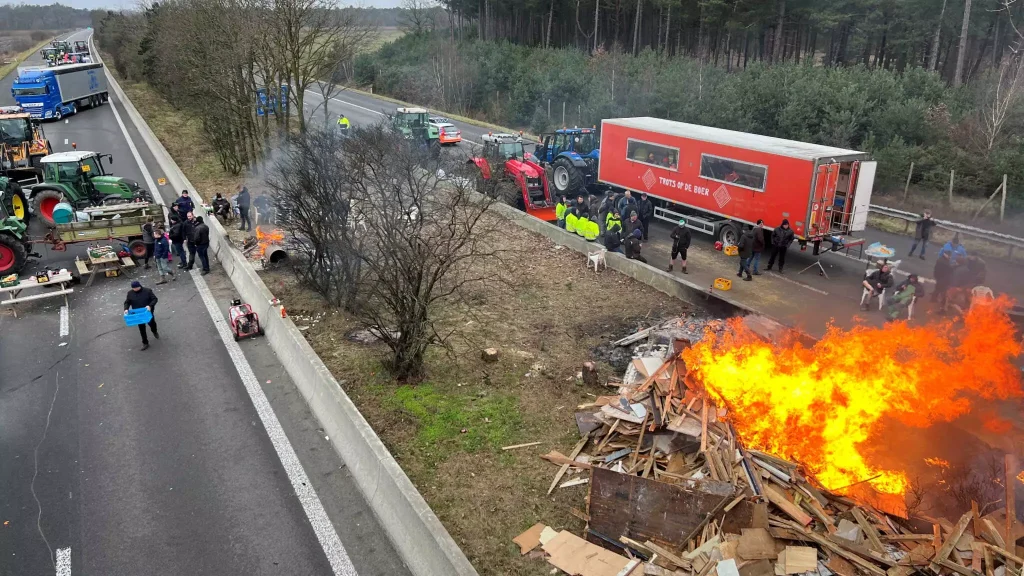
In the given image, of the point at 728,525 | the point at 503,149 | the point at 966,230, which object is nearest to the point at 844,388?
the point at 728,525

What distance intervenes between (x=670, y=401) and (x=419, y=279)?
4044 mm

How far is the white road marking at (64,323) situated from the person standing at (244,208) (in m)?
5.65

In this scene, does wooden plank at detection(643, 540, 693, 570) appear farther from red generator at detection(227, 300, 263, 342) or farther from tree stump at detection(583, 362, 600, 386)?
red generator at detection(227, 300, 263, 342)

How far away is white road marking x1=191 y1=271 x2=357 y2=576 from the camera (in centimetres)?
710

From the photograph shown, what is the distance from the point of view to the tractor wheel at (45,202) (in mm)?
19250

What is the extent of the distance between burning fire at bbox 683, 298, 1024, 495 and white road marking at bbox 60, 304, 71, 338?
11.5 meters

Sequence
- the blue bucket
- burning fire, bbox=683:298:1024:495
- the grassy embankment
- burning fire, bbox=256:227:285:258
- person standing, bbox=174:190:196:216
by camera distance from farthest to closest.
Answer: person standing, bbox=174:190:196:216
burning fire, bbox=256:227:285:258
the blue bucket
burning fire, bbox=683:298:1024:495
the grassy embankment

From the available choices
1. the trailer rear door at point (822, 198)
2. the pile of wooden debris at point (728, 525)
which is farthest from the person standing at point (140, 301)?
the trailer rear door at point (822, 198)

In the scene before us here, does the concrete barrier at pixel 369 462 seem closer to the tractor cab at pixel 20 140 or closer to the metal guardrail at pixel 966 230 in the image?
the metal guardrail at pixel 966 230

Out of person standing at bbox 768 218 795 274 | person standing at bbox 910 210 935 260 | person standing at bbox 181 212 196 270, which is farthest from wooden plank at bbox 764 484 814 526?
person standing at bbox 181 212 196 270

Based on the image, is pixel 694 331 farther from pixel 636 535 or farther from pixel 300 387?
pixel 300 387

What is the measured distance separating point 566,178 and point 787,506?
17253 millimetres

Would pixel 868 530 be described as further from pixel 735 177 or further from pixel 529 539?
pixel 735 177

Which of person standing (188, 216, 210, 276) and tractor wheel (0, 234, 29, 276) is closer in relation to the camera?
tractor wheel (0, 234, 29, 276)
